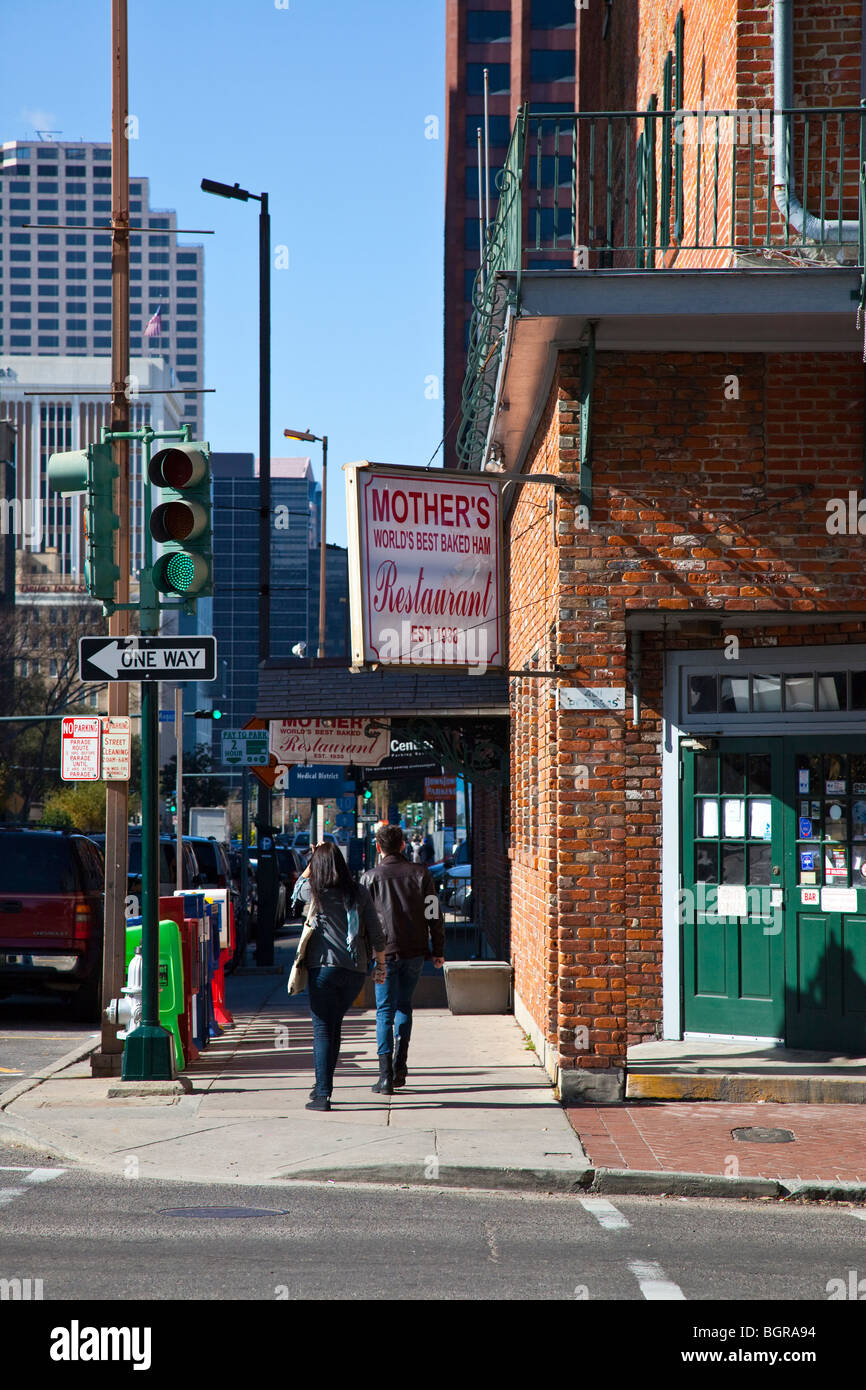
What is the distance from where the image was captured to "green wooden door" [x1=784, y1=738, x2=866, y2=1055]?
1113cm

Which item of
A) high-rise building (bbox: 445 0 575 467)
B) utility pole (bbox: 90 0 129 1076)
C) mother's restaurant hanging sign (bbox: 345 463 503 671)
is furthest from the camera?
high-rise building (bbox: 445 0 575 467)

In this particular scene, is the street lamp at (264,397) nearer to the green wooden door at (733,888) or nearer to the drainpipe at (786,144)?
the green wooden door at (733,888)

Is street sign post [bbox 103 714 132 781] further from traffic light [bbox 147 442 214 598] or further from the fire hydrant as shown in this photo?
traffic light [bbox 147 442 214 598]

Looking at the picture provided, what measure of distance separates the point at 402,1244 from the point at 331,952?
369 centimetres

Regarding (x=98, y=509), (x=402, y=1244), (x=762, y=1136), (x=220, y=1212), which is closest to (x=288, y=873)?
(x=98, y=509)

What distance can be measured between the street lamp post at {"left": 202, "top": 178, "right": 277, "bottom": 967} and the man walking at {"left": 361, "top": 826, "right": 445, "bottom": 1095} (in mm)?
10354

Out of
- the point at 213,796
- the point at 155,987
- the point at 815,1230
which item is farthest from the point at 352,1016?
the point at 213,796

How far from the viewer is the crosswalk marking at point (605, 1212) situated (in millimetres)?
7328

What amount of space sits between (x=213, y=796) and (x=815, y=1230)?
6124cm

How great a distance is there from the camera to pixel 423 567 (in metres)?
11.0

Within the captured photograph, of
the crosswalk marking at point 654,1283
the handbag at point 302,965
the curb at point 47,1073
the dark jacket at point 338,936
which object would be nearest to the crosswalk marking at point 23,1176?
the curb at point 47,1073

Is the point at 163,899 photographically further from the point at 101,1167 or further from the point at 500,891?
the point at 500,891

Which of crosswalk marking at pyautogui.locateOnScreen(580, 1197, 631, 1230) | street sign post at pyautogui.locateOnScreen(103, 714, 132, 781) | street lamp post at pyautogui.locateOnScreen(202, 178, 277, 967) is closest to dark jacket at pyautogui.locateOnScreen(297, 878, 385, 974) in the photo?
street sign post at pyautogui.locateOnScreen(103, 714, 132, 781)

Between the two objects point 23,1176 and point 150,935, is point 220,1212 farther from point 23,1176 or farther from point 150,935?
point 150,935
